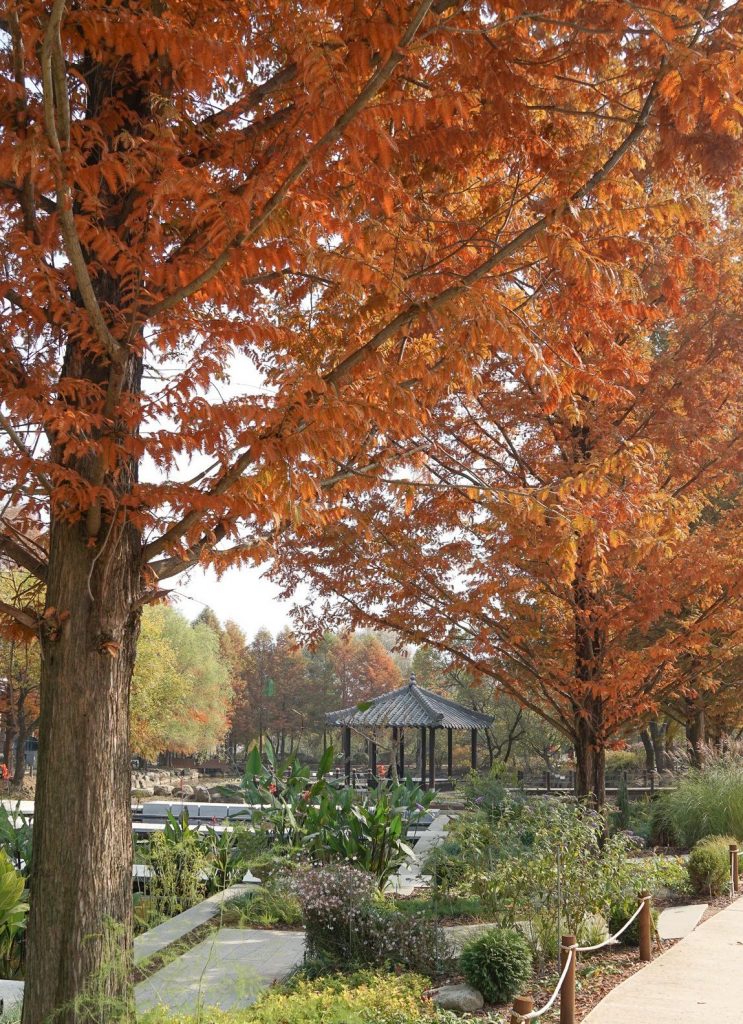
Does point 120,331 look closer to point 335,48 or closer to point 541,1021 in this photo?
point 335,48

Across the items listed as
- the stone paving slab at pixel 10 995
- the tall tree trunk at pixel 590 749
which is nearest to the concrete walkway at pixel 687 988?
the tall tree trunk at pixel 590 749

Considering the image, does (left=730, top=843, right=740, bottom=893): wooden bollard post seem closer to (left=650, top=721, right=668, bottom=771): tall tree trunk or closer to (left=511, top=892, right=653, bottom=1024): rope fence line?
(left=511, top=892, right=653, bottom=1024): rope fence line

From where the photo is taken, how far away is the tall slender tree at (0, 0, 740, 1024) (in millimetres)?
3570

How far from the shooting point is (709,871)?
9.25 m

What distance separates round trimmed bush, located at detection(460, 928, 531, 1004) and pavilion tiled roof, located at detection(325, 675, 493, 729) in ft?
52.8

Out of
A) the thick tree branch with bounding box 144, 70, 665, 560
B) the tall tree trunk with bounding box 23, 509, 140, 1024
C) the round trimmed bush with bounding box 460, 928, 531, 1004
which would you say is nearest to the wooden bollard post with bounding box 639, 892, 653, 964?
the round trimmed bush with bounding box 460, 928, 531, 1004

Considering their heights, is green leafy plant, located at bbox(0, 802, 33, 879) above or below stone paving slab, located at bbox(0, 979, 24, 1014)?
above

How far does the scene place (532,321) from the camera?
5.27 meters

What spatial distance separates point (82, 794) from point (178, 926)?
12.5 ft

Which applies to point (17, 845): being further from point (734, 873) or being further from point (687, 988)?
point (734, 873)

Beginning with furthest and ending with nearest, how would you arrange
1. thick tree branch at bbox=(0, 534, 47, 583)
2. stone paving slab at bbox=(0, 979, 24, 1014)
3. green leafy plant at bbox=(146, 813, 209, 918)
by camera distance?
green leafy plant at bbox=(146, 813, 209, 918) < stone paving slab at bbox=(0, 979, 24, 1014) < thick tree branch at bbox=(0, 534, 47, 583)

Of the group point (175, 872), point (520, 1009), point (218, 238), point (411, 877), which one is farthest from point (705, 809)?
point (218, 238)

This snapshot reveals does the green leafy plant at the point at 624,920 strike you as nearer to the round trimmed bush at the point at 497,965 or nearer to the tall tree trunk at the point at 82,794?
the round trimmed bush at the point at 497,965

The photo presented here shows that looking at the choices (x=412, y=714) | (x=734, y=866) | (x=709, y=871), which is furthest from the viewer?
(x=412, y=714)
